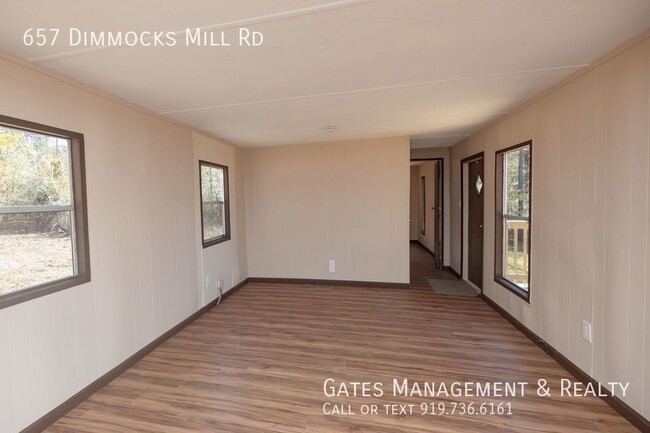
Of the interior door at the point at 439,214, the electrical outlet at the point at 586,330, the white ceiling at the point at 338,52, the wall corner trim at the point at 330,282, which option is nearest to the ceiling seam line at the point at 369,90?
the white ceiling at the point at 338,52

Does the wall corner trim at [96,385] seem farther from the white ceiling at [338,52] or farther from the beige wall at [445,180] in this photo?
the beige wall at [445,180]

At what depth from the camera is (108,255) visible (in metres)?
2.32

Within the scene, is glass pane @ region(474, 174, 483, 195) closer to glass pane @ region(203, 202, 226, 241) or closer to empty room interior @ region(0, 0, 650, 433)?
empty room interior @ region(0, 0, 650, 433)

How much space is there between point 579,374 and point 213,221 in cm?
410

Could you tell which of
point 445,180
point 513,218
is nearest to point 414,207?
point 445,180

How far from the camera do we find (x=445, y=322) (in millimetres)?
3256

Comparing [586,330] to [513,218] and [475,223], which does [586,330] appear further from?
[475,223]

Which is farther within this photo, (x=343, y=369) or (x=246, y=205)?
(x=246, y=205)

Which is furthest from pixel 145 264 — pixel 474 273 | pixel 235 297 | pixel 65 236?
pixel 474 273

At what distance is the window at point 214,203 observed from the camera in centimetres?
380

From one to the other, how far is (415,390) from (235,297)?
2896 mm

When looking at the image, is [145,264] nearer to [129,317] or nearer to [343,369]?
[129,317]

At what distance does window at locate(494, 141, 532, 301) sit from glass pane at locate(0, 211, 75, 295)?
12.9ft

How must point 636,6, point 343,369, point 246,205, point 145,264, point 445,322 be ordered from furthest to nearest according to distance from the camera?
1. point 246,205
2. point 445,322
3. point 145,264
4. point 343,369
5. point 636,6
